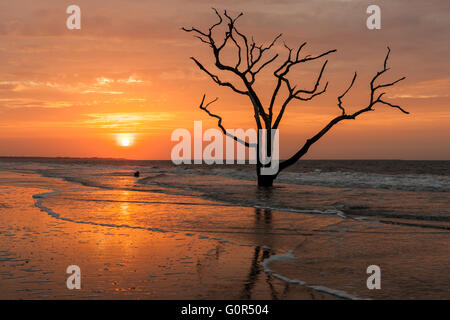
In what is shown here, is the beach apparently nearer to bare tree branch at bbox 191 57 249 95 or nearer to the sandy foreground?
the sandy foreground

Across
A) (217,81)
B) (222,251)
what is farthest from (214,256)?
(217,81)

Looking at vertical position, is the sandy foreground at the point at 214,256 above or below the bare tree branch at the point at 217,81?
below

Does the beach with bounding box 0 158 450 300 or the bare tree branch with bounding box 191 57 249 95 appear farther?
the bare tree branch with bounding box 191 57 249 95

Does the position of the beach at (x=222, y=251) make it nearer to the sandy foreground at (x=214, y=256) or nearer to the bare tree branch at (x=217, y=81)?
the sandy foreground at (x=214, y=256)

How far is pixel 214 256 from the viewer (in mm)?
6504

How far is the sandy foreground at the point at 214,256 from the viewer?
16.0 ft

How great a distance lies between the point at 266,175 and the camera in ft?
71.5

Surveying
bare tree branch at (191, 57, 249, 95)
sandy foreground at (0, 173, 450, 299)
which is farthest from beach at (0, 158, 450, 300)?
bare tree branch at (191, 57, 249, 95)

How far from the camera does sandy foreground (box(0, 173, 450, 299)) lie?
4.87 metres

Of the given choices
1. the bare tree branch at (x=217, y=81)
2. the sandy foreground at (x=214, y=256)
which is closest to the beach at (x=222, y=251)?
the sandy foreground at (x=214, y=256)

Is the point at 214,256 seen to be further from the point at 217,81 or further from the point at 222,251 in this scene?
the point at 217,81
